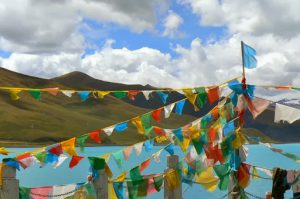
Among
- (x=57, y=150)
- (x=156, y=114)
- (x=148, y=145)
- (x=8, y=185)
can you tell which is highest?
(x=156, y=114)

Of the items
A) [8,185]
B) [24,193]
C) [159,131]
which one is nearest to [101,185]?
[24,193]

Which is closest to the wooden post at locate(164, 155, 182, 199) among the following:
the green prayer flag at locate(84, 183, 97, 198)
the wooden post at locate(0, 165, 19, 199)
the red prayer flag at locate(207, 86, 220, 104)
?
the red prayer flag at locate(207, 86, 220, 104)

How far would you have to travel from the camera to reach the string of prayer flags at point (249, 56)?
12938 mm

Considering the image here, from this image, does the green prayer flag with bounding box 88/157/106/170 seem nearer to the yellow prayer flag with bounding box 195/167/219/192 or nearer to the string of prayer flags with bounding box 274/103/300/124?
the yellow prayer flag with bounding box 195/167/219/192

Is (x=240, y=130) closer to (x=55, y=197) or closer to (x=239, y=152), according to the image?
(x=239, y=152)

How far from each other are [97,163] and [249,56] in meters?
5.29

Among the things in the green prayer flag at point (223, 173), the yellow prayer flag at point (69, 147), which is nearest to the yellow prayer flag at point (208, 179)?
the green prayer flag at point (223, 173)

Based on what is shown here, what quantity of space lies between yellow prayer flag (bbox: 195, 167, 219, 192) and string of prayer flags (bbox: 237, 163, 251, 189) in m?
0.65

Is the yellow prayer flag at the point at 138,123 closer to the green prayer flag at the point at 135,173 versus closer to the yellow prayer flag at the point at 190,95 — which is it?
the green prayer flag at the point at 135,173

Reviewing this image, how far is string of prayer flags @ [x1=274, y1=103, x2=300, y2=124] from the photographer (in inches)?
472

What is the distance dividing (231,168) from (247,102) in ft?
6.13

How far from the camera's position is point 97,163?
10602 mm

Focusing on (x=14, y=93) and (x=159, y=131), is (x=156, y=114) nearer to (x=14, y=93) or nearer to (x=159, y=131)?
(x=159, y=131)

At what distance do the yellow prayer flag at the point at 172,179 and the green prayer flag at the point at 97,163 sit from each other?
6.37ft
